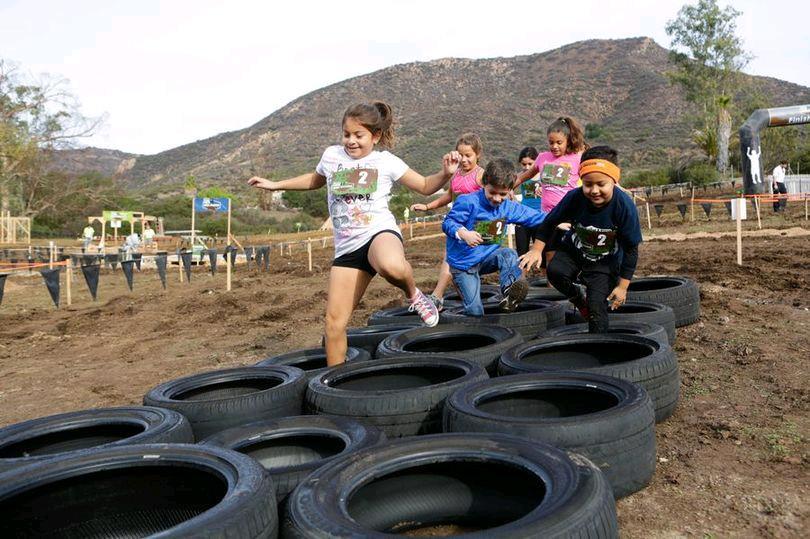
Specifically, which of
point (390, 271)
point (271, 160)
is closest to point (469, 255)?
point (390, 271)

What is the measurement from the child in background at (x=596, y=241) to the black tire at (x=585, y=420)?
53.3 inches

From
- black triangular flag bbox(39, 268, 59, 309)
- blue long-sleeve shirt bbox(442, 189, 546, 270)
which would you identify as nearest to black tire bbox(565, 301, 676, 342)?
blue long-sleeve shirt bbox(442, 189, 546, 270)

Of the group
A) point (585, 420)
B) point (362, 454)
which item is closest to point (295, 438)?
point (362, 454)

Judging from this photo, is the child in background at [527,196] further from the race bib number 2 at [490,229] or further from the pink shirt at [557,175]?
the race bib number 2 at [490,229]

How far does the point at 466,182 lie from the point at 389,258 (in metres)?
2.85

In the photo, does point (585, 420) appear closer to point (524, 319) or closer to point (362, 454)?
point (362, 454)

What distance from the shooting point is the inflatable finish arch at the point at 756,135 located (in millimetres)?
27719

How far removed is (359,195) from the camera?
14.4ft

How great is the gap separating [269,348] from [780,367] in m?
5.40

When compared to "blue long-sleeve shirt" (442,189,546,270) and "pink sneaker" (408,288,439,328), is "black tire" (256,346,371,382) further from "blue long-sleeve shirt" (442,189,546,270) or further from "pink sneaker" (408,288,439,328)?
"blue long-sleeve shirt" (442,189,546,270)

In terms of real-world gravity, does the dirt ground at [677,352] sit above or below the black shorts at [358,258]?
below

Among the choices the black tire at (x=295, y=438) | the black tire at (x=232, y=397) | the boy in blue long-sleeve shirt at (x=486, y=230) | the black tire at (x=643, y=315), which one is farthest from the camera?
the boy in blue long-sleeve shirt at (x=486, y=230)

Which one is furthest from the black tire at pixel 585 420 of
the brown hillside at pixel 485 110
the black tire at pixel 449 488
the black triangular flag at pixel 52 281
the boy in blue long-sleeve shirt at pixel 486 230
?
the brown hillside at pixel 485 110

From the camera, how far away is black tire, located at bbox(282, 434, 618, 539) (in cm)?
207
